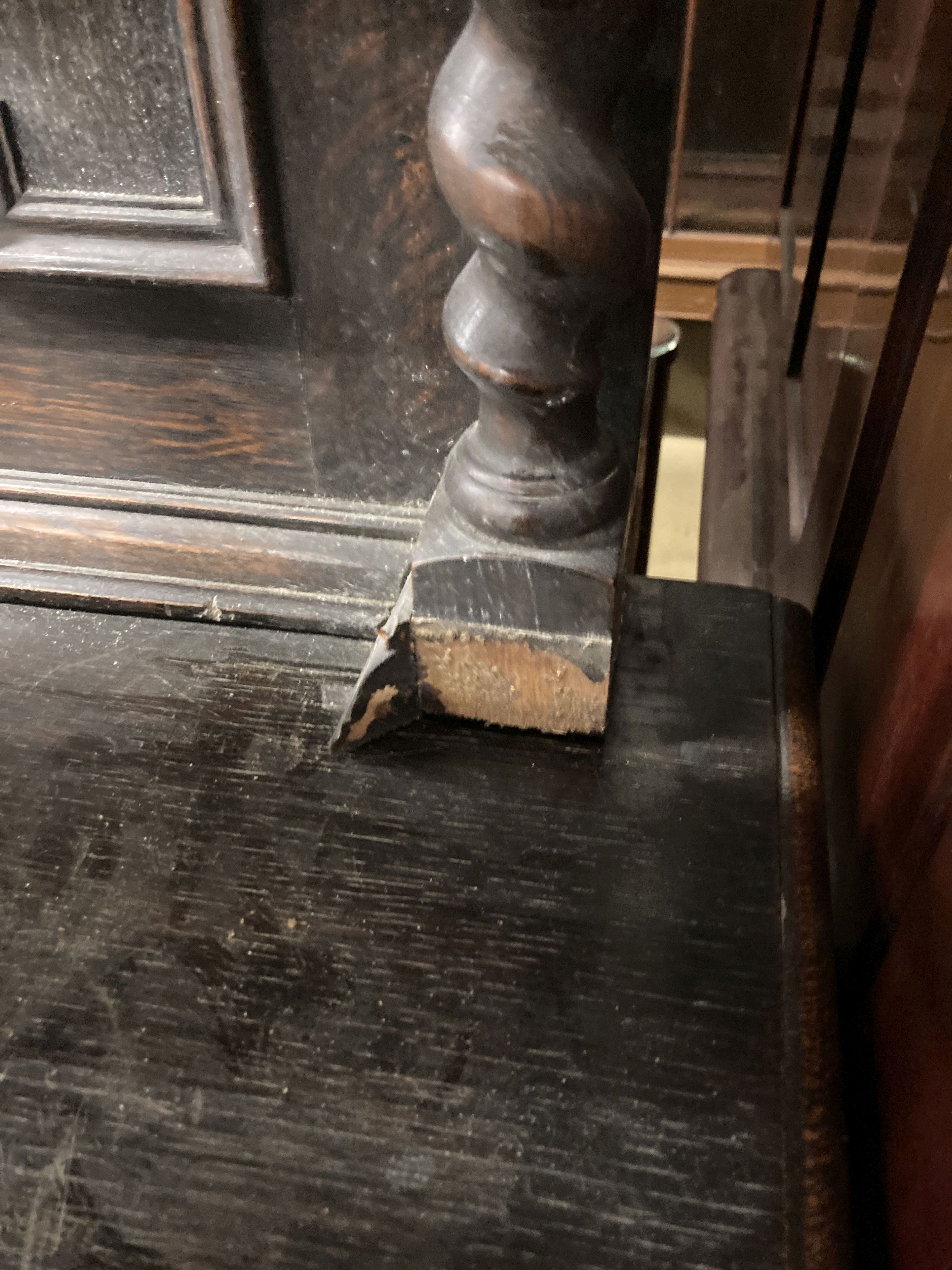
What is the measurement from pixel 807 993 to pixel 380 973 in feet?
0.73

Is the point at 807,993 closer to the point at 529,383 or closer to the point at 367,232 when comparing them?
the point at 529,383

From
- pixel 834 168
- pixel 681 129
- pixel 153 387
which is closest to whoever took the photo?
pixel 153 387

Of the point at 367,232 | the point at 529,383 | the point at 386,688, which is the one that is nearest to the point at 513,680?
the point at 386,688

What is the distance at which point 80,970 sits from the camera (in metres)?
0.50

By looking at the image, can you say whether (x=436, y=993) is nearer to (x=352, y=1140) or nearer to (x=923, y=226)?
(x=352, y=1140)

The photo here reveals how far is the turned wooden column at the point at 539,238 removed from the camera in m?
0.44

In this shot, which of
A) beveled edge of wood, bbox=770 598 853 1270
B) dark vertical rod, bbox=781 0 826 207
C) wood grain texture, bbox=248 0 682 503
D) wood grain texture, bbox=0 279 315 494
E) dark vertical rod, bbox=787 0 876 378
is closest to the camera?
beveled edge of wood, bbox=770 598 853 1270

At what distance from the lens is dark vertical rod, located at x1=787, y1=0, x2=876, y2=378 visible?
2.92 feet

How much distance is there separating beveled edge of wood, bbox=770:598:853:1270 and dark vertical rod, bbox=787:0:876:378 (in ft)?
1.81

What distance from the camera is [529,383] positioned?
1.74ft

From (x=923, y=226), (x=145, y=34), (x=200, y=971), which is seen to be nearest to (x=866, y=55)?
(x=923, y=226)

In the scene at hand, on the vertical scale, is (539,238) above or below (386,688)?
above

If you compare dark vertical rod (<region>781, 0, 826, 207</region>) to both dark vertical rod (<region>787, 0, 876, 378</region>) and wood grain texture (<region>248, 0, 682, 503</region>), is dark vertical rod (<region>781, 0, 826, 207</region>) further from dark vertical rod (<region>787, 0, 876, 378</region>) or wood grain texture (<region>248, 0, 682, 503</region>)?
wood grain texture (<region>248, 0, 682, 503</region>)

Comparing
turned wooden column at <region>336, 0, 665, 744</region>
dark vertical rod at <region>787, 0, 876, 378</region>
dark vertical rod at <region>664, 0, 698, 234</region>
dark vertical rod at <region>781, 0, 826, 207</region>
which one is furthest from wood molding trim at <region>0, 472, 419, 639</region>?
dark vertical rod at <region>664, 0, 698, 234</region>
